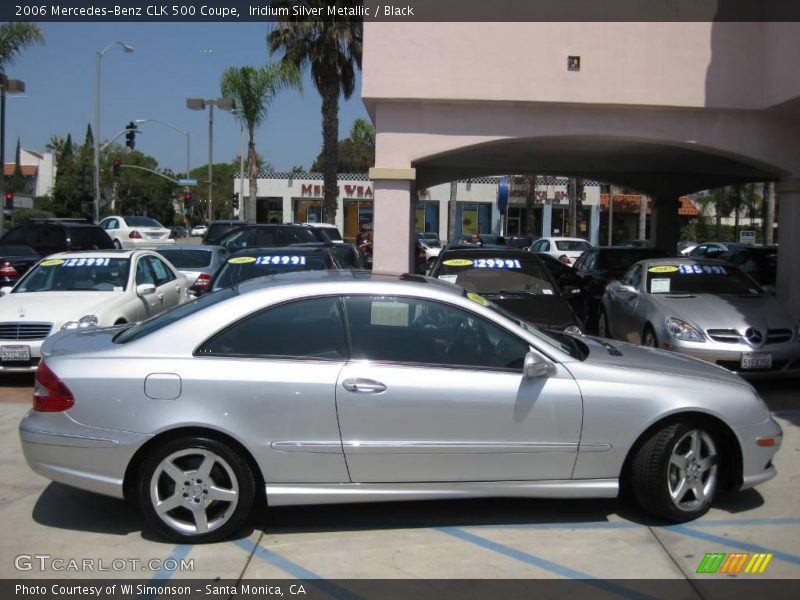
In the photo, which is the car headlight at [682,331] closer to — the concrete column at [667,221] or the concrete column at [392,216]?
the concrete column at [392,216]

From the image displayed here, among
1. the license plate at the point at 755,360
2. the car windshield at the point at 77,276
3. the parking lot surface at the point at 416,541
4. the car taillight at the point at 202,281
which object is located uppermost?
the car windshield at the point at 77,276

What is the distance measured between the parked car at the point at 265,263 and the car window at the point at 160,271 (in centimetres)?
128

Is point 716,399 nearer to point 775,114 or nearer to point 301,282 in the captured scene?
point 301,282

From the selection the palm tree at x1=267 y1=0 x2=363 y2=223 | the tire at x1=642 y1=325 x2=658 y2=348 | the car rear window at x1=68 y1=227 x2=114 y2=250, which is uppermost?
the palm tree at x1=267 y1=0 x2=363 y2=223

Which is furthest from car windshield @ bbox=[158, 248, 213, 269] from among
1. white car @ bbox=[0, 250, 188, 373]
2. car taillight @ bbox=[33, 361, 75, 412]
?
car taillight @ bbox=[33, 361, 75, 412]

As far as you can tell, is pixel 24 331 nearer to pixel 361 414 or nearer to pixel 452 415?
pixel 361 414

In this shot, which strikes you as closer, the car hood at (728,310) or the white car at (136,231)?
the car hood at (728,310)

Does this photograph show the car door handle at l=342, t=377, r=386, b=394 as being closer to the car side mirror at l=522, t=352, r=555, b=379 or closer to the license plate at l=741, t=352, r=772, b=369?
the car side mirror at l=522, t=352, r=555, b=379

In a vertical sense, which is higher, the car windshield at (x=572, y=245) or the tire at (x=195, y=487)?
the car windshield at (x=572, y=245)

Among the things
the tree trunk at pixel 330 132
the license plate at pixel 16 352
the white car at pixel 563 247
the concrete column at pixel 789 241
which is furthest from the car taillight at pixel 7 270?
the white car at pixel 563 247

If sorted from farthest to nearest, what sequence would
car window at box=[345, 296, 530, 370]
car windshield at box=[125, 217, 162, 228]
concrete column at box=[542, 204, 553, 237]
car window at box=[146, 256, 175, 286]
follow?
concrete column at box=[542, 204, 553, 237]
car windshield at box=[125, 217, 162, 228]
car window at box=[146, 256, 175, 286]
car window at box=[345, 296, 530, 370]

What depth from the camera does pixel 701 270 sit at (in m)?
10.5

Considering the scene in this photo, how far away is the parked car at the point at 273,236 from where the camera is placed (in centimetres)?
1669

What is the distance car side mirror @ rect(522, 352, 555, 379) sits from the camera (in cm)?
470
